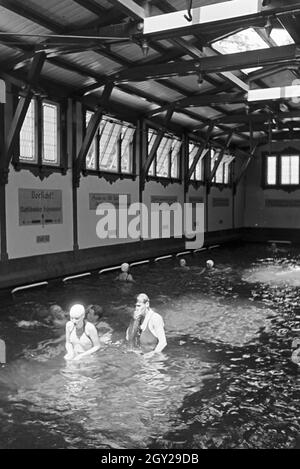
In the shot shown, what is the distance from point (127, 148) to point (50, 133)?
4798 millimetres

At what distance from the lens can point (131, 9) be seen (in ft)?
29.0

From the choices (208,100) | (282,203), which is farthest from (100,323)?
(282,203)

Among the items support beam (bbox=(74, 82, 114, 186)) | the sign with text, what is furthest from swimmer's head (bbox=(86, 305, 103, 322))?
support beam (bbox=(74, 82, 114, 186))

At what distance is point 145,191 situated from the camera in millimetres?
19625

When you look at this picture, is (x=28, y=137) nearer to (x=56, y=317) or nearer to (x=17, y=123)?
(x=17, y=123)

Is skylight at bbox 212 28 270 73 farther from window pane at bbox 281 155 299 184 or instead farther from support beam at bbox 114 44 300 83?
window pane at bbox 281 155 299 184

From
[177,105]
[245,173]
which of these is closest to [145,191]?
[177,105]

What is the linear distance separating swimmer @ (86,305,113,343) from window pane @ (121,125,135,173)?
949cm

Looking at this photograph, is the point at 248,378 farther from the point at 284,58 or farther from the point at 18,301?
the point at 284,58

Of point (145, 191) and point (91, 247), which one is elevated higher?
point (145, 191)

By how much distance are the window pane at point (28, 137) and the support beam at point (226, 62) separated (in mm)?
3360

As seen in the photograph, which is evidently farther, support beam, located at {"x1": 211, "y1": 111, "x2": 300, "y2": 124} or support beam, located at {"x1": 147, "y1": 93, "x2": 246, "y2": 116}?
support beam, located at {"x1": 211, "y1": 111, "x2": 300, "y2": 124}

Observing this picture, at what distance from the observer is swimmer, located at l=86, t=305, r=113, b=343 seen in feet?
27.4
